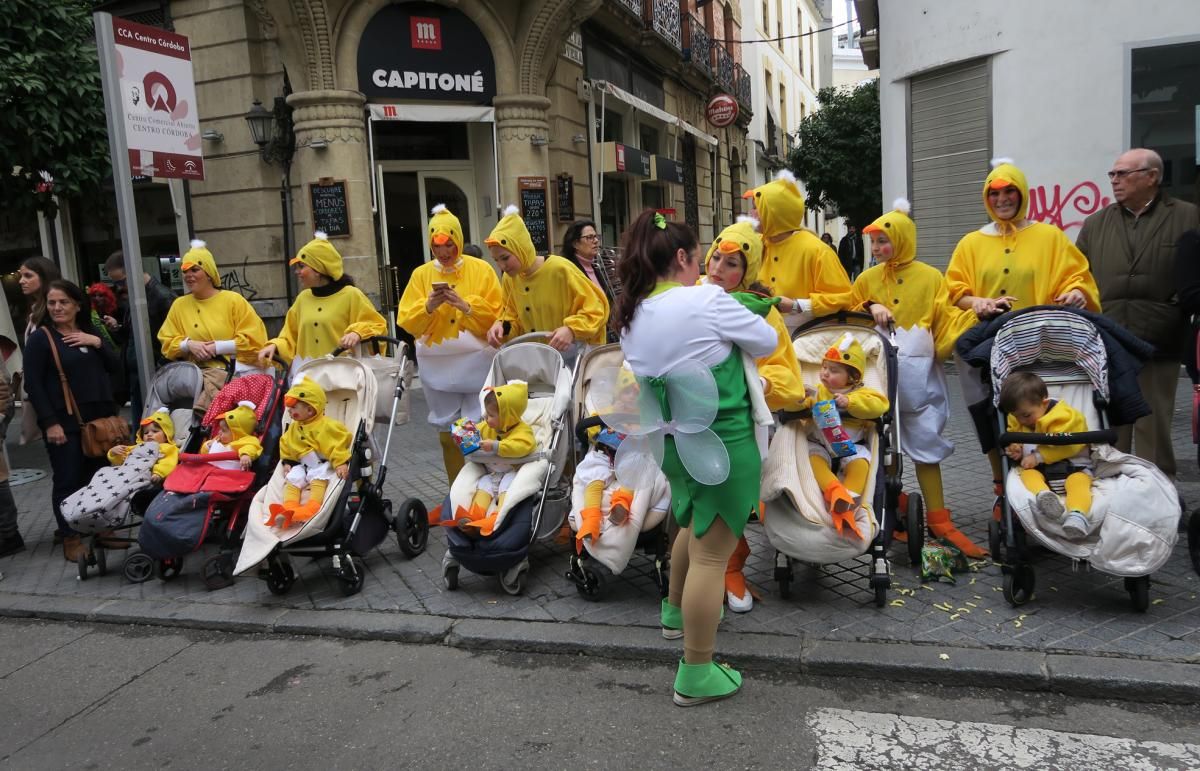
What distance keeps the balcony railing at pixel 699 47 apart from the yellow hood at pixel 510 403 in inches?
683

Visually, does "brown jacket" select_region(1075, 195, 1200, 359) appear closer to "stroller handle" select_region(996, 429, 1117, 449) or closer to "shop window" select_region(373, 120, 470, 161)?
"stroller handle" select_region(996, 429, 1117, 449)

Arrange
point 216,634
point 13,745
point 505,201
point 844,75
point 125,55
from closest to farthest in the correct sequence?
point 13,745 → point 216,634 → point 125,55 → point 505,201 → point 844,75

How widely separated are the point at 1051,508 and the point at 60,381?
6.18 m

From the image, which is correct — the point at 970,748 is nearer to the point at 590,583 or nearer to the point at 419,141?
the point at 590,583

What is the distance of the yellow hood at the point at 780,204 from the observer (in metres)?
5.02

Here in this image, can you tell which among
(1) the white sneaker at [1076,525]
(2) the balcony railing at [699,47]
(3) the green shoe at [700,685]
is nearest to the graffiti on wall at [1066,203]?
(1) the white sneaker at [1076,525]

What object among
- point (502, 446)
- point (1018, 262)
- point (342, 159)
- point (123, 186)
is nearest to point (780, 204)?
point (1018, 262)

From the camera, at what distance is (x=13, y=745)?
12.2 feet

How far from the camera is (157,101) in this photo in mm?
7152

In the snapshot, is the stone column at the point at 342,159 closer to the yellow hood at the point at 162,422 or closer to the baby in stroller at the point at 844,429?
the yellow hood at the point at 162,422

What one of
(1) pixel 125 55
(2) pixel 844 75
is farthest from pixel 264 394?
(2) pixel 844 75

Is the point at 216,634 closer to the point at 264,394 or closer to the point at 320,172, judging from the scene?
the point at 264,394

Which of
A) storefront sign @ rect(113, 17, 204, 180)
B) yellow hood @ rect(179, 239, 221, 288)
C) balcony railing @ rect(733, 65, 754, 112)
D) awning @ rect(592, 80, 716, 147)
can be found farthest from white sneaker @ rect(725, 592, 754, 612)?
balcony railing @ rect(733, 65, 754, 112)

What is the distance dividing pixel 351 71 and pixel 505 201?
2.73 m
